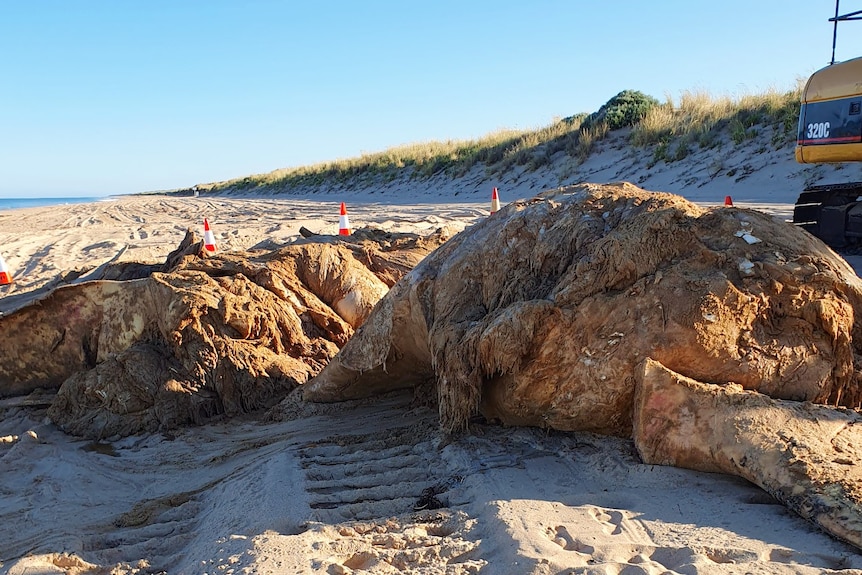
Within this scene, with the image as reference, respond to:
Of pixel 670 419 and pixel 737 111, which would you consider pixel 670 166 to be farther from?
pixel 670 419

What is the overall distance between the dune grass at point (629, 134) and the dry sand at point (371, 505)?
12.0 meters

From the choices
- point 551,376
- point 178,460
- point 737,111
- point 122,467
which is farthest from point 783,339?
point 737,111

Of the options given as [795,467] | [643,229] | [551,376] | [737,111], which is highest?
[737,111]

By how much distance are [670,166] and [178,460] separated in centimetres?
1300

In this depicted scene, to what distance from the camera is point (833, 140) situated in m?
6.85

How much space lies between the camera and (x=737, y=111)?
14.9m

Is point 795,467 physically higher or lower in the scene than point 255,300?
lower

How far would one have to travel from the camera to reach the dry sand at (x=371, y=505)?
2258mm

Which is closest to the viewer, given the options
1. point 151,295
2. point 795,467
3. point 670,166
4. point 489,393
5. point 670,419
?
point 795,467

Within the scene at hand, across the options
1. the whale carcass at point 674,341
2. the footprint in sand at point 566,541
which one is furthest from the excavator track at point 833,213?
the footprint in sand at point 566,541

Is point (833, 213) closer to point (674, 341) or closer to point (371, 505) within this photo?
point (674, 341)

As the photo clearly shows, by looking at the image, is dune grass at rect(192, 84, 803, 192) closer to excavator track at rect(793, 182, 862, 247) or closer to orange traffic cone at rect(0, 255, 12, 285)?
excavator track at rect(793, 182, 862, 247)

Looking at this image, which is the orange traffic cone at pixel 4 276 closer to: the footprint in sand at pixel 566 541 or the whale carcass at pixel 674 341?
the whale carcass at pixel 674 341

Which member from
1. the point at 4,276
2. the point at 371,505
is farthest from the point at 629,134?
the point at 371,505
